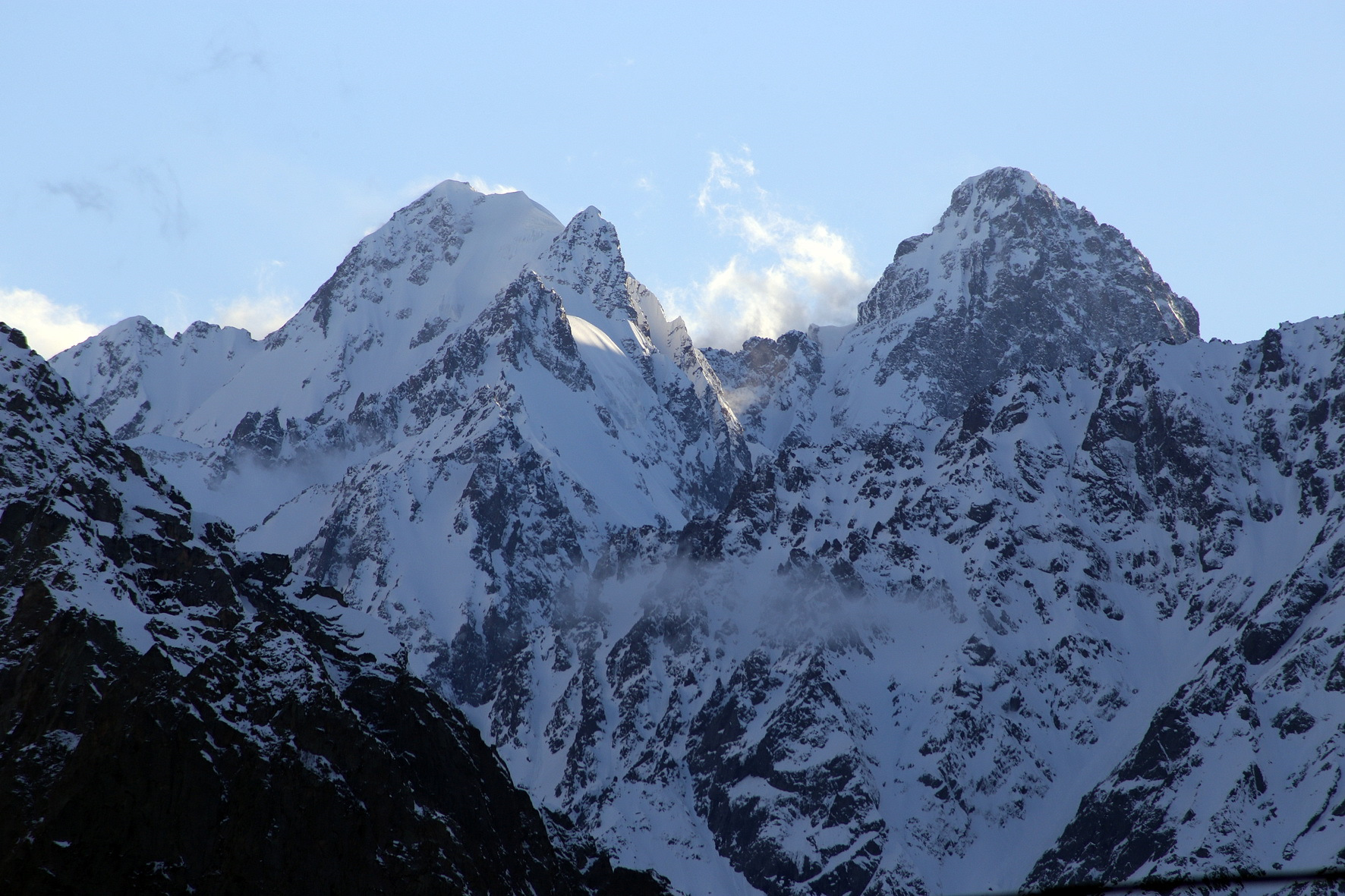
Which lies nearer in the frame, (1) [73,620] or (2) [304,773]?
(1) [73,620]

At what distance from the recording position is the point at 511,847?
528 feet

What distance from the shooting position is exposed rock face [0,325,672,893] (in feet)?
388

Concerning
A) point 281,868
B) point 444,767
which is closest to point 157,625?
point 281,868

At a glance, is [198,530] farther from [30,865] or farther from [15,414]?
[30,865]

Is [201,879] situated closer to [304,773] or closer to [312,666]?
[304,773]

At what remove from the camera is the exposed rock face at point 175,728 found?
11831cm

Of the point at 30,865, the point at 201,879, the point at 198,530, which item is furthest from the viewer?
the point at 198,530

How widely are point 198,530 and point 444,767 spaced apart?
3505 cm

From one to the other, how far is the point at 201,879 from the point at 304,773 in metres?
14.3

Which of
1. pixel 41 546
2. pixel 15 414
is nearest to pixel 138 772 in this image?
pixel 41 546

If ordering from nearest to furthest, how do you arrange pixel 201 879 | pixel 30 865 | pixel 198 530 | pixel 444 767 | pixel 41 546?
pixel 30 865
pixel 201 879
pixel 41 546
pixel 444 767
pixel 198 530

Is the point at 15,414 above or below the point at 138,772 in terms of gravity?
above

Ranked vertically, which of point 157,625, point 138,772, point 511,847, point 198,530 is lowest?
point 511,847

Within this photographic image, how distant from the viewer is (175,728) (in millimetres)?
124812
